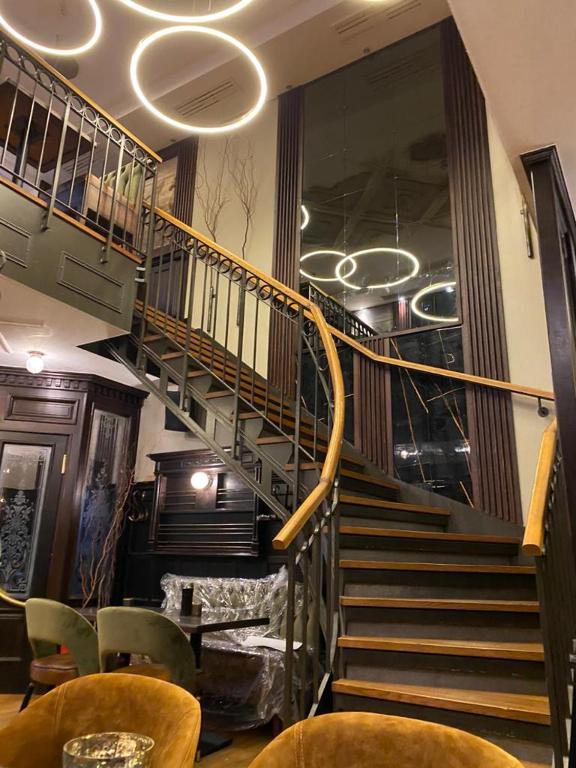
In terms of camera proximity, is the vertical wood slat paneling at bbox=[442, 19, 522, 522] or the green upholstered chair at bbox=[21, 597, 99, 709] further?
the vertical wood slat paneling at bbox=[442, 19, 522, 522]

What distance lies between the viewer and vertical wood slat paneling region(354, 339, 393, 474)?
504 centimetres

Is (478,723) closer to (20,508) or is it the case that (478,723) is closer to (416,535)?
Answer: (416,535)

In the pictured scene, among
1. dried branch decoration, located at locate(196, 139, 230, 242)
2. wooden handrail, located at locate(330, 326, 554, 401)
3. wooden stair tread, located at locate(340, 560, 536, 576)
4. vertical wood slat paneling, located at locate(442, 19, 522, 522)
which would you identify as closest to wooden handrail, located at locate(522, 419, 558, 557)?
wooden stair tread, located at locate(340, 560, 536, 576)

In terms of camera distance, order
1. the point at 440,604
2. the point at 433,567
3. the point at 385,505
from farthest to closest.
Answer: the point at 385,505 → the point at 433,567 → the point at 440,604

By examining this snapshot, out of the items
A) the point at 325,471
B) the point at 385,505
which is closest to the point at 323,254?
the point at 385,505

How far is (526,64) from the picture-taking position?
2.01 meters

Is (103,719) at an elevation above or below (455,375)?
below

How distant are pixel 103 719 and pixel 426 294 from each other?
4.57 meters

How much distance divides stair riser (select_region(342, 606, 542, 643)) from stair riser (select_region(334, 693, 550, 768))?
15.4 inches

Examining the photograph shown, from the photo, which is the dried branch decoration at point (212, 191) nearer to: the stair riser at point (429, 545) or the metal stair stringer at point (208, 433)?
the metal stair stringer at point (208, 433)

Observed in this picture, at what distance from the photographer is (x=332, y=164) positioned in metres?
6.50

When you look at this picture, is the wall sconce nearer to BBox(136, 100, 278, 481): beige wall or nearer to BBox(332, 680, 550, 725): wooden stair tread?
BBox(136, 100, 278, 481): beige wall

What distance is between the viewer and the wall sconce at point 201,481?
5797mm

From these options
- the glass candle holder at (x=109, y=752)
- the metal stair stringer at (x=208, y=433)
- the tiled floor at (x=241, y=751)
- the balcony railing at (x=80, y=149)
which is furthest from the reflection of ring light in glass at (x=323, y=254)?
the glass candle holder at (x=109, y=752)
